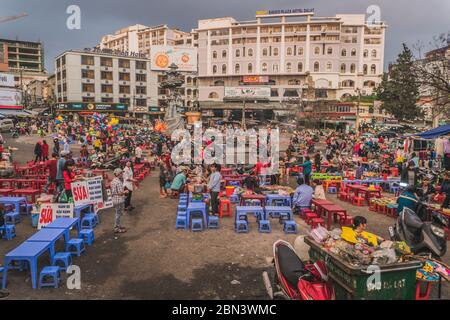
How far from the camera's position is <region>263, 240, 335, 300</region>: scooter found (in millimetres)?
5039

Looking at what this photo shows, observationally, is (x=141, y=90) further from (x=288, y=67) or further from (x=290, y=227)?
(x=290, y=227)

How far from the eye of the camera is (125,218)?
35.0 feet

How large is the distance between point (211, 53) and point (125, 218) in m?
72.0

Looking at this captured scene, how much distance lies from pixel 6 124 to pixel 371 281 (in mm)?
50517

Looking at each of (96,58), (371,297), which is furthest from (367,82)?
(371,297)

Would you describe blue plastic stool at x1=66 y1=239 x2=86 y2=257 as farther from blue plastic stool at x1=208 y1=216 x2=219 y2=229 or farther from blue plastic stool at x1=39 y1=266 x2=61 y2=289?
blue plastic stool at x1=208 y1=216 x2=219 y2=229

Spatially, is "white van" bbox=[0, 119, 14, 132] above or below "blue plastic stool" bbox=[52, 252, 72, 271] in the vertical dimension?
above

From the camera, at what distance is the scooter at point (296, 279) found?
16.5ft

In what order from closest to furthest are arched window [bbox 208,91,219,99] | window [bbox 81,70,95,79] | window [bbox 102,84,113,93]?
window [bbox 81,70,95,79]
window [bbox 102,84,113,93]
arched window [bbox 208,91,219,99]

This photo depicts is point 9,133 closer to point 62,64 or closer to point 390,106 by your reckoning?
point 62,64

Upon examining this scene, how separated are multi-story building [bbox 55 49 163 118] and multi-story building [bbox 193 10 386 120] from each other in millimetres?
12813

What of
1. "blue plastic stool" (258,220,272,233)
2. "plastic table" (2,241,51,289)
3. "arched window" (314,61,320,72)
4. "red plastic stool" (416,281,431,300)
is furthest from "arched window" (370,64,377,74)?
"plastic table" (2,241,51,289)

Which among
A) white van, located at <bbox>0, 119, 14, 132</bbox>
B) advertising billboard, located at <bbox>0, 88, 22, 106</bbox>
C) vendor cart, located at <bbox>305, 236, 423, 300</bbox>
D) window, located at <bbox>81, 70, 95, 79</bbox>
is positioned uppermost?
window, located at <bbox>81, 70, 95, 79</bbox>

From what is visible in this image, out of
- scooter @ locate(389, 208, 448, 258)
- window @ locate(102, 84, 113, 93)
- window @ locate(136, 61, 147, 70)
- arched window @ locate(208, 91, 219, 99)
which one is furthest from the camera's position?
arched window @ locate(208, 91, 219, 99)
